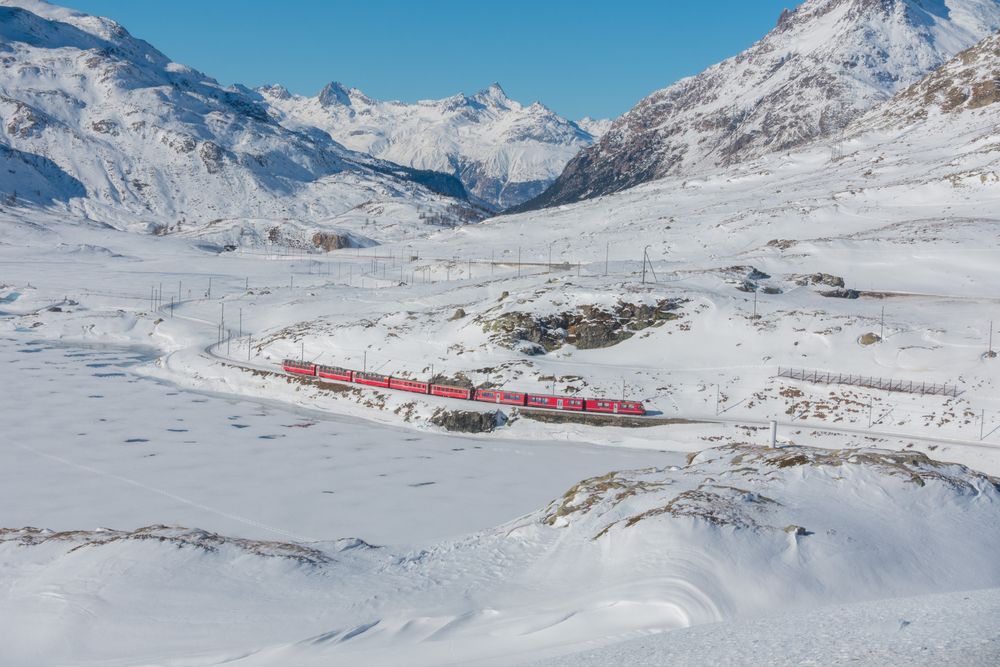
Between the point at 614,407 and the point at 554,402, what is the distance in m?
5.65

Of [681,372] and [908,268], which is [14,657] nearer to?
[681,372]

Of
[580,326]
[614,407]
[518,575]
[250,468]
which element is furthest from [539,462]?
[518,575]

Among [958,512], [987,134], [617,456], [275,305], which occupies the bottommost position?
[617,456]

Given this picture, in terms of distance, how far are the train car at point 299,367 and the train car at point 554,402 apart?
93.8 feet

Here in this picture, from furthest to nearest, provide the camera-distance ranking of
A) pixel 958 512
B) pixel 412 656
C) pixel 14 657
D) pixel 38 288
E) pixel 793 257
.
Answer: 1. pixel 38 288
2. pixel 793 257
3. pixel 958 512
4. pixel 14 657
5. pixel 412 656

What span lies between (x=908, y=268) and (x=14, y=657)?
112m

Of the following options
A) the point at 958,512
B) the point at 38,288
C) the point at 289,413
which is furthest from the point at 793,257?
the point at 38,288

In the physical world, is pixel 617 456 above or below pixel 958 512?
below

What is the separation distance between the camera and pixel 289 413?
255 ft

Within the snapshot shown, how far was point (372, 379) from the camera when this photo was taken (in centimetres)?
8381

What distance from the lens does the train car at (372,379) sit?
3243 inches

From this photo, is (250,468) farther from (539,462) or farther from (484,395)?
(484,395)

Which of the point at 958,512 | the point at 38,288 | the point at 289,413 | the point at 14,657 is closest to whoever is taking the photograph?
the point at 14,657

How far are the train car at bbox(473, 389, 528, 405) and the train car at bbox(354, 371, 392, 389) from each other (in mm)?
11573
